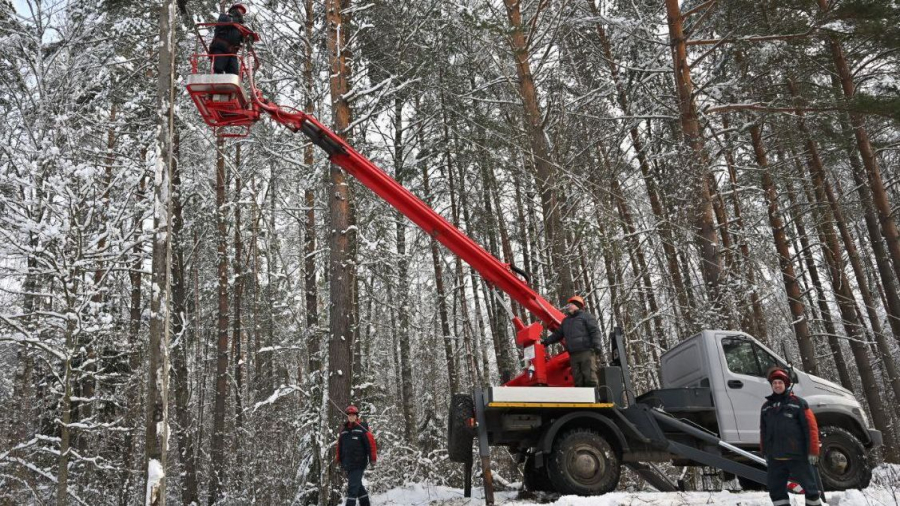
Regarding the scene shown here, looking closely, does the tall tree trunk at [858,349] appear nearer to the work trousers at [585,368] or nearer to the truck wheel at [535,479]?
the work trousers at [585,368]

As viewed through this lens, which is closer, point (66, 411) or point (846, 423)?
point (846, 423)

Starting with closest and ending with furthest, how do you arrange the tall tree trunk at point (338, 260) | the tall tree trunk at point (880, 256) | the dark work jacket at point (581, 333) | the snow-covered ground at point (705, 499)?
the snow-covered ground at point (705, 499)
the dark work jacket at point (581, 333)
the tall tree trunk at point (338, 260)
the tall tree trunk at point (880, 256)

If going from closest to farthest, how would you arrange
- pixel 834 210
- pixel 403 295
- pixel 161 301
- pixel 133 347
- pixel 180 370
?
pixel 161 301 → pixel 133 347 → pixel 180 370 → pixel 403 295 → pixel 834 210

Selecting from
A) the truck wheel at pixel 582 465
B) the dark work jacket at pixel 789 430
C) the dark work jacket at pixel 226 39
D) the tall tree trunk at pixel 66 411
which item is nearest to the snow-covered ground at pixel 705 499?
the truck wheel at pixel 582 465

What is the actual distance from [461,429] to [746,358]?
4.29 metres

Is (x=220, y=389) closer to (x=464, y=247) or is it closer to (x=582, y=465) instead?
(x=464, y=247)

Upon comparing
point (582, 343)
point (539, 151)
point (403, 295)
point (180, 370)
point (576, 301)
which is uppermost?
point (539, 151)

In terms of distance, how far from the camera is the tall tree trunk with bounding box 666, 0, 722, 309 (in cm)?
1079

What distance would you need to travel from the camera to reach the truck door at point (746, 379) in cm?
834

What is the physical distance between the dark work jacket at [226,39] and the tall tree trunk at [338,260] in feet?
8.65

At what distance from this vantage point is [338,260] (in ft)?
33.2

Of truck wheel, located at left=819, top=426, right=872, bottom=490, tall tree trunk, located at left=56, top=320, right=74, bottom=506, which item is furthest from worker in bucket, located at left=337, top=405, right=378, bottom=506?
truck wheel, located at left=819, top=426, right=872, bottom=490

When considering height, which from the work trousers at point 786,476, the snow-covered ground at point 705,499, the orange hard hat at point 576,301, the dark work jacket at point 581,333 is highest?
the orange hard hat at point 576,301

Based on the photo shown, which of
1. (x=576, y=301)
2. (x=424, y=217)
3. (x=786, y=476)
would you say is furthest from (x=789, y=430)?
(x=424, y=217)
